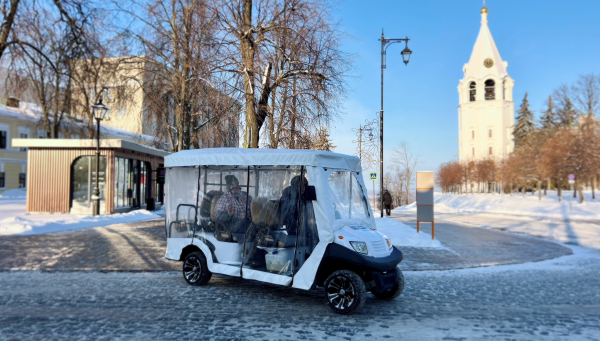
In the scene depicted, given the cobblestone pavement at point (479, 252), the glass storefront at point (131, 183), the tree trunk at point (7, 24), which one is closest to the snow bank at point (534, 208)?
the cobblestone pavement at point (479, 252)

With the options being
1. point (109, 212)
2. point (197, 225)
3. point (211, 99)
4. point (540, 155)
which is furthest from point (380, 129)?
point (540, 155)

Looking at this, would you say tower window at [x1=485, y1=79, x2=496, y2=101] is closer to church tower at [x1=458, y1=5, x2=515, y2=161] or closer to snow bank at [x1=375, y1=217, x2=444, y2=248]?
church tower at [x1=458, y1=5, x2=515, y2=161]

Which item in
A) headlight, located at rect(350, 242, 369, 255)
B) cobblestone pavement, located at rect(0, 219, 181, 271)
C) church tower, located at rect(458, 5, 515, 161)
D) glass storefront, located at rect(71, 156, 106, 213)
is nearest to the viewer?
headlight, located at rect(350, 242, 369, 255)

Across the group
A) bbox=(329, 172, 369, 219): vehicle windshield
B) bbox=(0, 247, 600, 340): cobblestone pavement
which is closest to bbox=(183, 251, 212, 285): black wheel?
bbox=(0, 247, 600, 340): cobblestone pavement

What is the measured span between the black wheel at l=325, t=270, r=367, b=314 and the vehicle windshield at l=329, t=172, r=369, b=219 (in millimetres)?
894

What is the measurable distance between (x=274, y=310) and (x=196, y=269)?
7.11 ft

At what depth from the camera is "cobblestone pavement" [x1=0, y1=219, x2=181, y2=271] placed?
964 cm

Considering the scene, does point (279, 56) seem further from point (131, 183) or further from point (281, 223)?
point (131, 183)

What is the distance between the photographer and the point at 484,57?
3898 inches

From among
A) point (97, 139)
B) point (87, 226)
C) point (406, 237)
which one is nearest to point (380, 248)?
point (406, 237)

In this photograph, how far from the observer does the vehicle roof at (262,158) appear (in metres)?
6.64

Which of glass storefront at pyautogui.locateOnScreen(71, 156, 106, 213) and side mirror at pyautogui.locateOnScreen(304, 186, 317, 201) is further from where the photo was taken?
glass storefront at pyautogui.locateOnScreen(71, 156, 106, 213)

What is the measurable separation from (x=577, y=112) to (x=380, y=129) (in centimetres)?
3543

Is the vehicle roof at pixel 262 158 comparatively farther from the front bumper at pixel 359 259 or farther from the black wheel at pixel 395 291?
the black wheel at pixel 395 291
